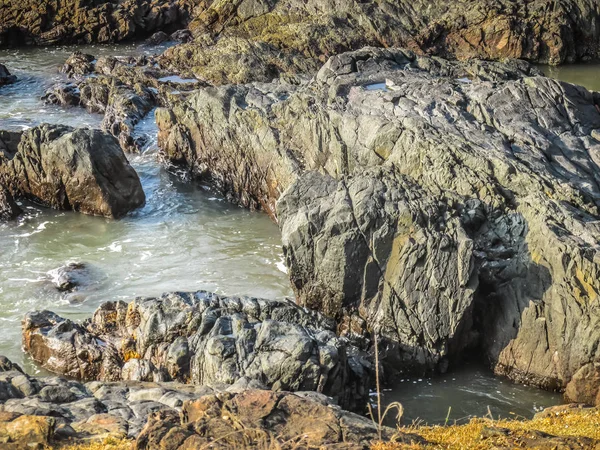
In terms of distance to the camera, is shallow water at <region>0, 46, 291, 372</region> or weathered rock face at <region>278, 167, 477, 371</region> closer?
weathered rock face at <region>278, 167, 477, 371</region>

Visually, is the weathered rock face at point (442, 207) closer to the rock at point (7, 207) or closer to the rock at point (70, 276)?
the rock at point (70, 276)

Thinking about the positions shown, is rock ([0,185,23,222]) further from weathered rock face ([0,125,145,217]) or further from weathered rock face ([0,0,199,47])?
A: weathered rock face ([0,0,199,47])

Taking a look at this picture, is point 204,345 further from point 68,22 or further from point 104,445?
point 68,22

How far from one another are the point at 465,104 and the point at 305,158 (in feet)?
13.7

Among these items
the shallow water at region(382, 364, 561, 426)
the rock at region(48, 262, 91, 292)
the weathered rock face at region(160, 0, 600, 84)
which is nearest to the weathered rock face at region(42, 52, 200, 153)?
the weathered rock face at region(160, 0, 600, 84)

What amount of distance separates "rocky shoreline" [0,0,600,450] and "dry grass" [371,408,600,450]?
39 cm

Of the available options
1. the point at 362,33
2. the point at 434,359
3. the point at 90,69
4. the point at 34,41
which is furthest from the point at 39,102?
the point at 434,359

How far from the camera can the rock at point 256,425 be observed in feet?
25.2

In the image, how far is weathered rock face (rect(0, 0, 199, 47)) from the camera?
124ft

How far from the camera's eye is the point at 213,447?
24.5 feet

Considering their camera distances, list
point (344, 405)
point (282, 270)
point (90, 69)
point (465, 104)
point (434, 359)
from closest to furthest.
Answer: point (344, 405)
point (434, 359)
point (282, 270)
point (465, 104)
point (90, 69)

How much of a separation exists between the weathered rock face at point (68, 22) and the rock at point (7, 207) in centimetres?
1941

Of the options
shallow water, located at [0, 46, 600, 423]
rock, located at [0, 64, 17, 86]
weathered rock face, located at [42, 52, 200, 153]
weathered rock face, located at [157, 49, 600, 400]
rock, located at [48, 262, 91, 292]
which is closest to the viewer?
shallow water, located at [0, 46, 600, 423]

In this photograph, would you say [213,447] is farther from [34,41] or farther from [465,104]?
[34,41]
